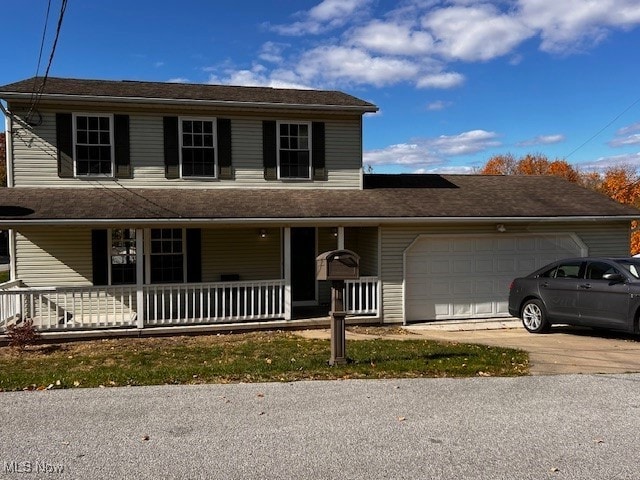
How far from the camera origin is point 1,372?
7.37 meters

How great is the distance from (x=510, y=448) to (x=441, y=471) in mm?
839

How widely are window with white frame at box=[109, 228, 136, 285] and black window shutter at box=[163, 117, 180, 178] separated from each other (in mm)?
1692

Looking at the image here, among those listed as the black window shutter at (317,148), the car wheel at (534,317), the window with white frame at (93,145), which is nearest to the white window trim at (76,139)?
the window with white frame at (93,145)

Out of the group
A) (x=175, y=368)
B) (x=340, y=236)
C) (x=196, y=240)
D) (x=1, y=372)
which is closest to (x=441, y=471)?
(x=175, y=368)

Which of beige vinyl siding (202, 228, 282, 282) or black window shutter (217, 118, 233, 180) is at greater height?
black window shutter (217, 118, 233, 180)

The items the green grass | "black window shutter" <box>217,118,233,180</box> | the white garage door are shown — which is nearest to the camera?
the green grass

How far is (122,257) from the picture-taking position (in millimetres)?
12422

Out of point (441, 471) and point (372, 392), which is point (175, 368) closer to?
point (372, 392)

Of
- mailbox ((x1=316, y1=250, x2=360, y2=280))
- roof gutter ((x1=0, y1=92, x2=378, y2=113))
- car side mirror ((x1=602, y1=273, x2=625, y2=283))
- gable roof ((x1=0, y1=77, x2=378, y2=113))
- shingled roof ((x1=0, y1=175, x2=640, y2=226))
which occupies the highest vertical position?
gable roof ((x1=0, y1=77, x2=378, y2=113))

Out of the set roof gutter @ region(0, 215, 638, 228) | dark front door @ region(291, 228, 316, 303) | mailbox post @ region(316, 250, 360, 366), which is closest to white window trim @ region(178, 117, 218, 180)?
roof gutter @ region(0, 215, 638, 228)

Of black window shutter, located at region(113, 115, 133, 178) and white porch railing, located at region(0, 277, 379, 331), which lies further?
black window shutter, located at region(113, 115, 133, 178)

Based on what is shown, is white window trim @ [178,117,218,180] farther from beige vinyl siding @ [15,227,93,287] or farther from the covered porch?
beige vinyl siding @ [15,227,93,287]

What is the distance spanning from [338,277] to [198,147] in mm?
6851

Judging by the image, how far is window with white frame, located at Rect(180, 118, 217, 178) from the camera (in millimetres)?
12672
